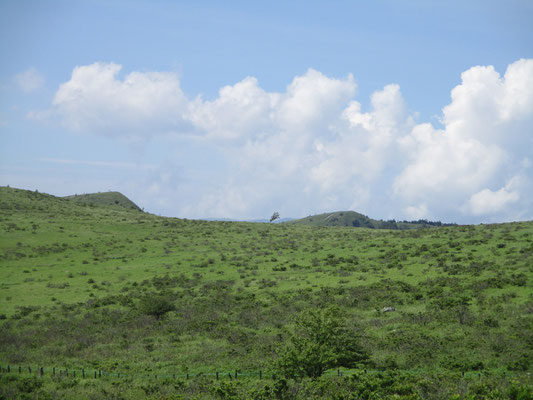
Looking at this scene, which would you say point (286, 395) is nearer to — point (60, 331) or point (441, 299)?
point (441, 299)

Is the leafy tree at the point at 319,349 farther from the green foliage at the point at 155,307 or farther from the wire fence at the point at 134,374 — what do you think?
the green foliage at the point at 155,307

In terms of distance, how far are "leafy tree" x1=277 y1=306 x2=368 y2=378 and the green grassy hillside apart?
2.52 feet

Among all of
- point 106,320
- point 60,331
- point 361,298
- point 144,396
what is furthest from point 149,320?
point 361,298

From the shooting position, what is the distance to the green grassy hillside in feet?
74.7

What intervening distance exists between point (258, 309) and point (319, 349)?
1838 cm

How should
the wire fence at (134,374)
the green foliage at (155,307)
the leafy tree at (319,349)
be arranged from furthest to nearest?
1. the green foliage at (155,307)
2. the wire fence at (134,374)
3. the leafy tree at (319,349)

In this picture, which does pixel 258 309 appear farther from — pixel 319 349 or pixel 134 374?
pixel 319 349

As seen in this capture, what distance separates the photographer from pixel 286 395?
1891 cm

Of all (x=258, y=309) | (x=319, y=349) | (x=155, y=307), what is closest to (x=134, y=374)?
(x=319, y=349)

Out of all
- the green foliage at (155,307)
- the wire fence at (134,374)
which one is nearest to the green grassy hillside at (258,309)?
the green foliage at (155,307)

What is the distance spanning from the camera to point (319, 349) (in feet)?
76.6

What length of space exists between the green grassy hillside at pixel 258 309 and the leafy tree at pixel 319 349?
2.52 feet

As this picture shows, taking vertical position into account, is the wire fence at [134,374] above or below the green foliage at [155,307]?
below

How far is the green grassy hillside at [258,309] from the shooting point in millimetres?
22766
